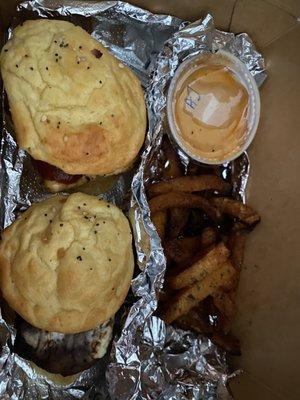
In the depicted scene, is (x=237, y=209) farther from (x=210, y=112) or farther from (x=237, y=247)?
(x=210, y=112)

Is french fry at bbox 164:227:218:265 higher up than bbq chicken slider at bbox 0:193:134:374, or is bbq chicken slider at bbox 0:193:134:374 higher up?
bbq chicken slider at bbox 0:193:134:374

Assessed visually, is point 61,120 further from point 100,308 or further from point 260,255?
point 260,255

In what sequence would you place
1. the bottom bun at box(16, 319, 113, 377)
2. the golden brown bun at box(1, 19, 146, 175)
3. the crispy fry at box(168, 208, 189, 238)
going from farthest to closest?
the crispy fry at box(168, 208, 189, 238) < the bottom bun at box(16, 319, 113, 377) < the golden brown bun at box(1, 19, 146, 175)

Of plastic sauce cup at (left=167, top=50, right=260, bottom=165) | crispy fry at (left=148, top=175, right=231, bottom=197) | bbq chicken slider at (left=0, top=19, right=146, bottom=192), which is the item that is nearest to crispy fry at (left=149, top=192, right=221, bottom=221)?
crispy fry at (left=148, top=175, right=231, bottom=197)

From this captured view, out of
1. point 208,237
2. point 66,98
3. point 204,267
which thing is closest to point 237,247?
point 208,237

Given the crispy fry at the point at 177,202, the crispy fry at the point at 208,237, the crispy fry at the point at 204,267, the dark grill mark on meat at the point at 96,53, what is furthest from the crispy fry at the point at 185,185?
the dark grill mark on meat at the point at 96,53

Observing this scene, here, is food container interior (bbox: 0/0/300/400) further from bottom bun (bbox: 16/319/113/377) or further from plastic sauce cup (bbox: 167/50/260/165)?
bottom bun (bbox: 16/319/113/377)

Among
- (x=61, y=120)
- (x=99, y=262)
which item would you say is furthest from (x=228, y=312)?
(x=61, y=120)
